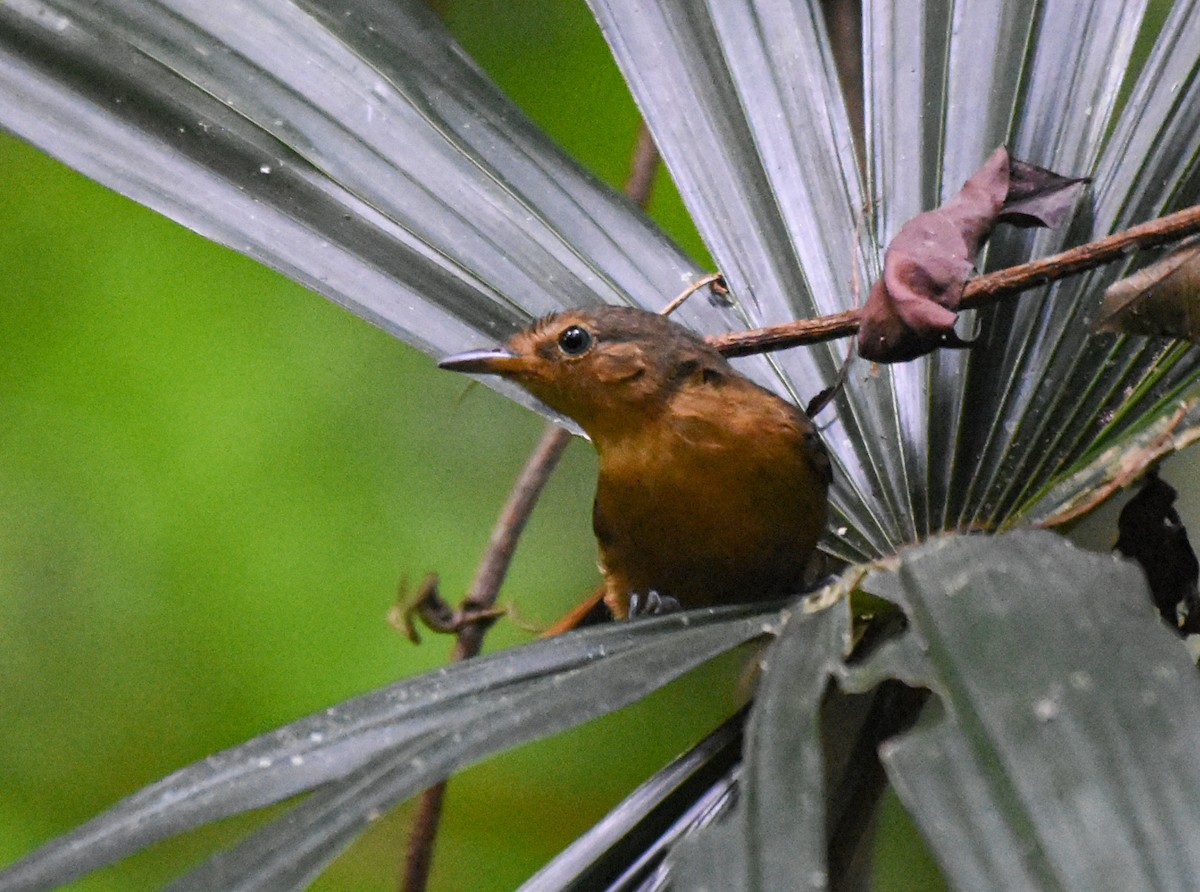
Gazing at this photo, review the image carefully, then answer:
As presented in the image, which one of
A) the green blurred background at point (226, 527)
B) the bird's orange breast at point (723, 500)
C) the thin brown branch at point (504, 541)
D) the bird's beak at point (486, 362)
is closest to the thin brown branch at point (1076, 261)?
the bird's orange breast at point (723, 500)

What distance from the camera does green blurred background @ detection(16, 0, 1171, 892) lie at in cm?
278

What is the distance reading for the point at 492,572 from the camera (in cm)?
228

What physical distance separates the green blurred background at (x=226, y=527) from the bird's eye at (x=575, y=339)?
1.18m

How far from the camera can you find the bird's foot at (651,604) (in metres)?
1.43

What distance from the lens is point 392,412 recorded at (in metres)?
2.91

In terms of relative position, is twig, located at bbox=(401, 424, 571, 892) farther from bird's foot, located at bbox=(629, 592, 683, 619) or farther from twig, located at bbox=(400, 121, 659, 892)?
bird's foot, located at bbox=(629, 592, 683, 619)

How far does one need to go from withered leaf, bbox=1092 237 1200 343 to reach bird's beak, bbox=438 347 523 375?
2.25 feet

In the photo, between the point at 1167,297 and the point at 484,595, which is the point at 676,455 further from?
the point at 484,595

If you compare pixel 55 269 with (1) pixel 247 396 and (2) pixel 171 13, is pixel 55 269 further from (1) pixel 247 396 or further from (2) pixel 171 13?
(2) pixel 171 13

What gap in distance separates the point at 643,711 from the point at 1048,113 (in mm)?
1766

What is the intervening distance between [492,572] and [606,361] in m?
0.80

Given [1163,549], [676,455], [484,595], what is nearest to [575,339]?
[676,455]

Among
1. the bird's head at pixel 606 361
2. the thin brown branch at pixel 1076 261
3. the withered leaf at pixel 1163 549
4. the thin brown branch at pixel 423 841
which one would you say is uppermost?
the bird's head at pixel 606 361

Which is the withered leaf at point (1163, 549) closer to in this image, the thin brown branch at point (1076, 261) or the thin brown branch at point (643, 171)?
the thin brown branch at point (1076, 261)
